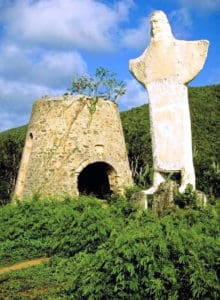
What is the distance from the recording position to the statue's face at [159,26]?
783cm

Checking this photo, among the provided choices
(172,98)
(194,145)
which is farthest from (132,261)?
(194,145)

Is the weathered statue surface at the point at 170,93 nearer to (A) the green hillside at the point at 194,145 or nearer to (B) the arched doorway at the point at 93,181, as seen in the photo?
(A) the green hillside at the point at 194,145

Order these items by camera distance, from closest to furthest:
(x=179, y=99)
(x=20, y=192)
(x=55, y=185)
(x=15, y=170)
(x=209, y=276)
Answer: (x=209, y=276) → (x=179, y=99) → (x=55, y=185) → (x=20, y=192) → (x=15, y=170)

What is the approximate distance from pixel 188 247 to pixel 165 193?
8.73 feet

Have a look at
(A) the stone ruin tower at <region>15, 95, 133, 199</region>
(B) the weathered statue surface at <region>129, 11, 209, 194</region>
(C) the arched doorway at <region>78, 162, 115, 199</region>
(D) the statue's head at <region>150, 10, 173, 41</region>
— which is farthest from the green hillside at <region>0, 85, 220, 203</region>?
(D) the statue's head at <region>150, 10, 173, 41</region>

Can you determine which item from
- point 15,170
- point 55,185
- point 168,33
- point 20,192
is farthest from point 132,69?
point 15,170

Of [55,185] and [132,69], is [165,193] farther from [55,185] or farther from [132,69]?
[55,185]

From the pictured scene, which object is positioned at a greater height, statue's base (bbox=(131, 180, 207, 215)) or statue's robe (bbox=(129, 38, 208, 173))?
statue's robe (bbox=(129, 38, 208, 173))

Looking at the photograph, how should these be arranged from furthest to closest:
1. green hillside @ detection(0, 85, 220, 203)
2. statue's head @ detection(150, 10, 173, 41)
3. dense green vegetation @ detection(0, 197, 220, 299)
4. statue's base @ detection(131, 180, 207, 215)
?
green hillside @ detection(0, 85, 220, 203) < statue's head @ detection(150, 10, 173, 41) < statue's base @ detection(131, 180, 207, 215) < dense green vegetation @ detection(0, 197, 220, 299)

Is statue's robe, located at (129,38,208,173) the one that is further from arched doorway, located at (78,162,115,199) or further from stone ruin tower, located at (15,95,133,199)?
arched doorway, located at (78,162,115,199)

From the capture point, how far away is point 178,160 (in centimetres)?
764

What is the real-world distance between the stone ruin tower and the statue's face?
8818 millimetres

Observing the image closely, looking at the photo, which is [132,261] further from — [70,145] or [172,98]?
[70,145]

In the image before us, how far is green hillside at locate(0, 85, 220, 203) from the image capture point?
19.1m
